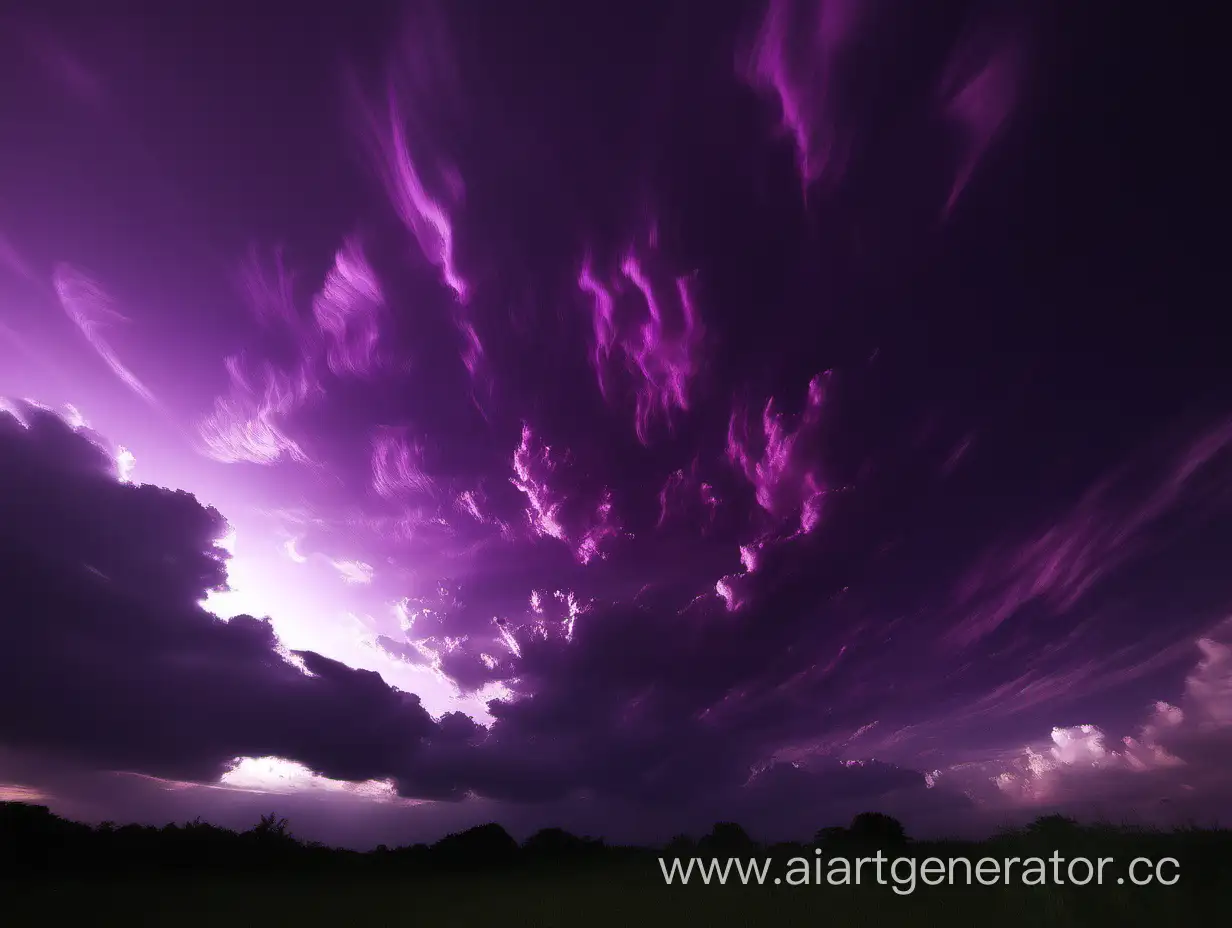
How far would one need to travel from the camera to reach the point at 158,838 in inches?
1946

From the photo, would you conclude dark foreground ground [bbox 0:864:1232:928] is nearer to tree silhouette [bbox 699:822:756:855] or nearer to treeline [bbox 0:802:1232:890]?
treeline [bbox 0:802:1232:890]

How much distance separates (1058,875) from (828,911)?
10.0 meters

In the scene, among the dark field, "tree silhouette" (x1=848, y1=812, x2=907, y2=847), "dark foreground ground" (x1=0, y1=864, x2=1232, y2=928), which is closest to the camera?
"dark foreground ground" (x1=0, y1=864, x2=1232, y2=928)

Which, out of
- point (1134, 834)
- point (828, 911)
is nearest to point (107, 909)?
point (828, 911)

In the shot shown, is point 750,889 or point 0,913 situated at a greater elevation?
point 750,889

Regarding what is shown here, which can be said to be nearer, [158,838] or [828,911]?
[828,911]

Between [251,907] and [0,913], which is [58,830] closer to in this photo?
[0,913]

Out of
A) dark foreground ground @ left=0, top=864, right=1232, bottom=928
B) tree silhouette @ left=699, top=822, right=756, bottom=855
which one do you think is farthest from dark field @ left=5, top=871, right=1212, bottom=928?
tree silhouette @ left=699, top=822, right=756, bottom=855

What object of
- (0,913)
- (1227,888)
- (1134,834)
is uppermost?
(1134,834)

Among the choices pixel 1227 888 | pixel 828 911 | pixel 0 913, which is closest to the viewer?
pixel 1227 888

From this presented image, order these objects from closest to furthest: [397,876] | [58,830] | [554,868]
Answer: [58,830] → [397,876] → [554,868]

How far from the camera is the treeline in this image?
17500 mm

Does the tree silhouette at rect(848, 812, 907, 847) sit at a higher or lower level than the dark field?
higher

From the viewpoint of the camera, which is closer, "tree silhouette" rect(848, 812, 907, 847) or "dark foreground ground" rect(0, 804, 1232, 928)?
"dark foreground ground" rect(0, 804, 1232, 928)
